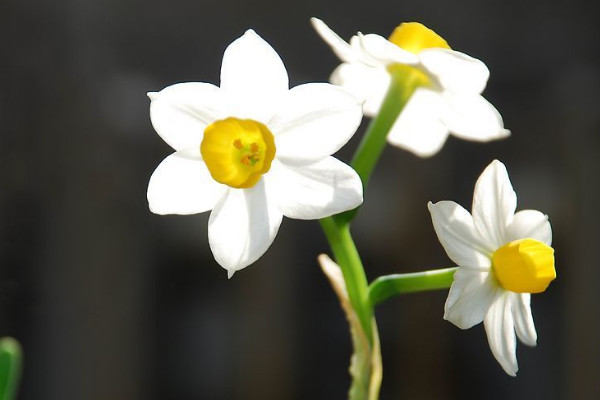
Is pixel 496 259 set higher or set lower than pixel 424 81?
lower

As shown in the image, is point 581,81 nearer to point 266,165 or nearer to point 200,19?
point 200,19

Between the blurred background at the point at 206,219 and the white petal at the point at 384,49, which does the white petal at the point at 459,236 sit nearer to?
the white petal at the point at 384,49

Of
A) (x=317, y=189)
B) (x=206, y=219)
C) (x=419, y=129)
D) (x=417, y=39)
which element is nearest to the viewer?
(x=317, y=189)

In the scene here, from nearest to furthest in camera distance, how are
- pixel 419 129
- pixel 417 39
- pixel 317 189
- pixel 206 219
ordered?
1. pixel 317 189
2. pixel 417 39
3. pixel 419 129
4. pixel 206 219

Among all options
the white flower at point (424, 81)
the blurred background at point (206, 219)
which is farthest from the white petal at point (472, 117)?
the blurred background at point (206, 219)

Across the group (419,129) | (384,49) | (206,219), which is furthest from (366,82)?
(206,219)

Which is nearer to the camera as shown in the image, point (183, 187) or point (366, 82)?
point (183, 187)

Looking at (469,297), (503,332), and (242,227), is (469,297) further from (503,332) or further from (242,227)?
(242,227)

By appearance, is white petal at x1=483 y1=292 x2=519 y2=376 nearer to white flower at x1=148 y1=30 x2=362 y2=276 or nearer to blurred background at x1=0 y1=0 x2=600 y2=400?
white flower at x1=148 y1=30 x2=362 y2=276
